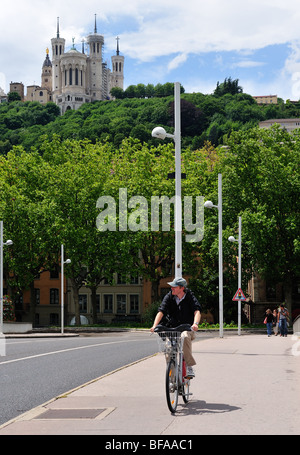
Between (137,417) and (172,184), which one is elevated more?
(172,184)

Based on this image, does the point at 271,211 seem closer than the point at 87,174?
Yes

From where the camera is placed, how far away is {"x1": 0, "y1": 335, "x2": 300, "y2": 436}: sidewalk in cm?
822

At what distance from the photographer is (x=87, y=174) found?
2253 inches

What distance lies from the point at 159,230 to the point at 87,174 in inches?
315

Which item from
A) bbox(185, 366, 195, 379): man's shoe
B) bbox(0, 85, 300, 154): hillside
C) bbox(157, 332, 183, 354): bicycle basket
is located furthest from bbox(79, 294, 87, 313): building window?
bbox(0, 85, 300, 154): hillside

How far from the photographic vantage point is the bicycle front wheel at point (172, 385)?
9.16 meters

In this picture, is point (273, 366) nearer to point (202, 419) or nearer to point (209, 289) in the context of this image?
point (202, 419)

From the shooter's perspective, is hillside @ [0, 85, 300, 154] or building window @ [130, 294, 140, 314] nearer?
building window @ [130, 294, 140, 314]

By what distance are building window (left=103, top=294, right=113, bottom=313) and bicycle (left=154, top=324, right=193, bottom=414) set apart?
63.7 m

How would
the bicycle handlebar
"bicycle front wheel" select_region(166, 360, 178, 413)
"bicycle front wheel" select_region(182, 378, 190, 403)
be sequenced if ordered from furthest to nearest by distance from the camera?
1. "bicycle front wheel" select_region(182, 378, 190, 403)
2. the bicycle handlebar
3. "bicycle front wheel" select_region(166, 360, 178, 413)

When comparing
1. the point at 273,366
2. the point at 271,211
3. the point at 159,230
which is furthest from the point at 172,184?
the point at 273,366

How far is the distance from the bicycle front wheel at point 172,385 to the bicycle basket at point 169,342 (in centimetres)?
19

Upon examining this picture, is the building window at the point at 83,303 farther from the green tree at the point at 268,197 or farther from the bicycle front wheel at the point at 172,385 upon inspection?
the bicycle front wheel at the point at 172,385

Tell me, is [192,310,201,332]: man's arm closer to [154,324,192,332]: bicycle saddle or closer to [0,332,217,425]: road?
[154,324,192,332]: bicycle saddle
